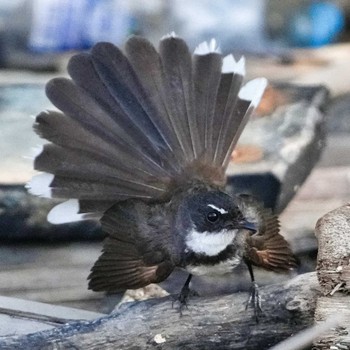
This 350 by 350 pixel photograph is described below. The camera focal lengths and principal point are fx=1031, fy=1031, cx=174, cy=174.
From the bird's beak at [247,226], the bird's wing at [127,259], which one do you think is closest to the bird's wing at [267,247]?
the bird's beak at [247,226]

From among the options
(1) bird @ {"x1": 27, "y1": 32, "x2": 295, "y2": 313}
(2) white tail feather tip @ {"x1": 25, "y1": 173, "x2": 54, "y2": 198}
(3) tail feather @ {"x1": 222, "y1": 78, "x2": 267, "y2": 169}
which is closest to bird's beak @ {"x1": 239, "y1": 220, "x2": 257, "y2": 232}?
(1) bird @ {"x1": 27, "y1": 32, "x2": 295, "y2": 313}

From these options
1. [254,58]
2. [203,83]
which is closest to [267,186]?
[203,83]

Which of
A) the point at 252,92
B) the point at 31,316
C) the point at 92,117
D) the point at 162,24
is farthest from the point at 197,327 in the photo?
the point at 162,24

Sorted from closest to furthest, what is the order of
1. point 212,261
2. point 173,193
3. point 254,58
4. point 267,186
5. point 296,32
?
point 212,261, point 173,193, point 267,186, point 254,58, point 296,32

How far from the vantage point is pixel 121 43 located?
675 centimetres

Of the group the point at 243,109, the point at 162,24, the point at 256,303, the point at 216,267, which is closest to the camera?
the point at 256,303

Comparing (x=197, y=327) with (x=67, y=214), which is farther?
(x=67, y=214)

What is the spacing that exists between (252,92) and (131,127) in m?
0.45

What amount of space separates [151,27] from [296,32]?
1.24m

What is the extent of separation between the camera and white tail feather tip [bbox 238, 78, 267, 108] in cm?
353

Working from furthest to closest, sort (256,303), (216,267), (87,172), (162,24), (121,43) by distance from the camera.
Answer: (162,24) → (121,43) → (87,172) → (216,267) → (256,303)

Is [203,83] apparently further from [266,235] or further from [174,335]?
[174,335]

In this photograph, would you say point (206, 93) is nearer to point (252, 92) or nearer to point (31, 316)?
point (252, 92)

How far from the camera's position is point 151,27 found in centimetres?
747
